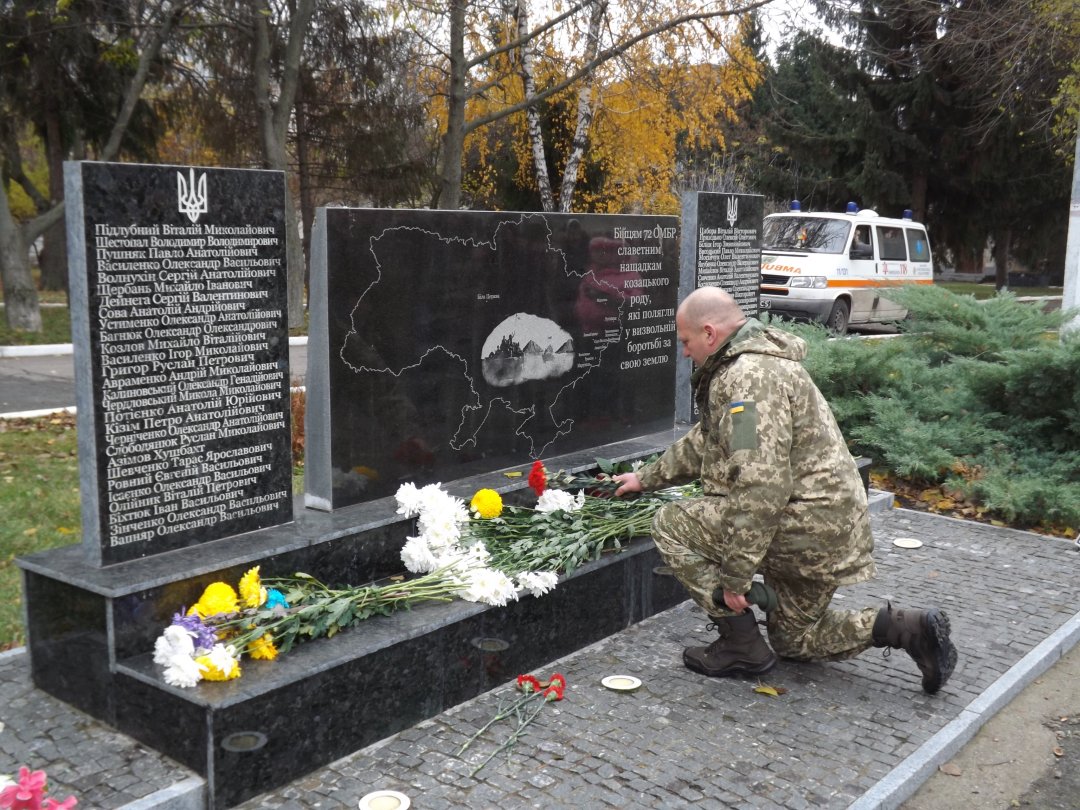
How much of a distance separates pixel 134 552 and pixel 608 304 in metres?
3.32

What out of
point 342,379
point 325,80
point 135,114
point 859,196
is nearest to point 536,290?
point 342,379

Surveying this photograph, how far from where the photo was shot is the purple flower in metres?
3.46

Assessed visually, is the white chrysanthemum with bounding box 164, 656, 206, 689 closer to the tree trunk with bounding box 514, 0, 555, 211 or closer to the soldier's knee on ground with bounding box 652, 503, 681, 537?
the soldier's knee on ground with bounding box 652, 503, 681, 537

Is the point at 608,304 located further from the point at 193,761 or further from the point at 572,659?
the point at 193,761

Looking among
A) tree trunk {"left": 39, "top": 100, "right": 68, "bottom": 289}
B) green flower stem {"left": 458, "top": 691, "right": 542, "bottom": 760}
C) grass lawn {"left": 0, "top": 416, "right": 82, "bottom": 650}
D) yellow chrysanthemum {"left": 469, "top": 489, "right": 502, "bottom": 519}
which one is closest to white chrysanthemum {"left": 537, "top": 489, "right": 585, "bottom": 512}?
yellow chrysanthemum {"left": 469, "top": 489, "right": 502, "bottom": 519}

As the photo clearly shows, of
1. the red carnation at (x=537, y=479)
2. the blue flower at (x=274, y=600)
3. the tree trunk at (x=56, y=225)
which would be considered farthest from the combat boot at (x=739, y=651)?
the tree trunk at (x=56, y=225)

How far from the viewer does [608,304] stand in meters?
6.28

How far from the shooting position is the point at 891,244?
20016 millimetres

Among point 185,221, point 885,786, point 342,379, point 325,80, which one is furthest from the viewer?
point 325,80

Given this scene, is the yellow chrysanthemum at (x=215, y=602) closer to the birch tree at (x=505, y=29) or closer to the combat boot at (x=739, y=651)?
the combat boot at (x=739, y=651)

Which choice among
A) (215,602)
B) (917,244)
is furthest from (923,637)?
(917,244)

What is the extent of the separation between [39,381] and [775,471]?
1002cm

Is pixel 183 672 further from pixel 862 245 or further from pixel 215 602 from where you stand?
pixel 862 245

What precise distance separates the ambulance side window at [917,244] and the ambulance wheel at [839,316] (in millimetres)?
2828
